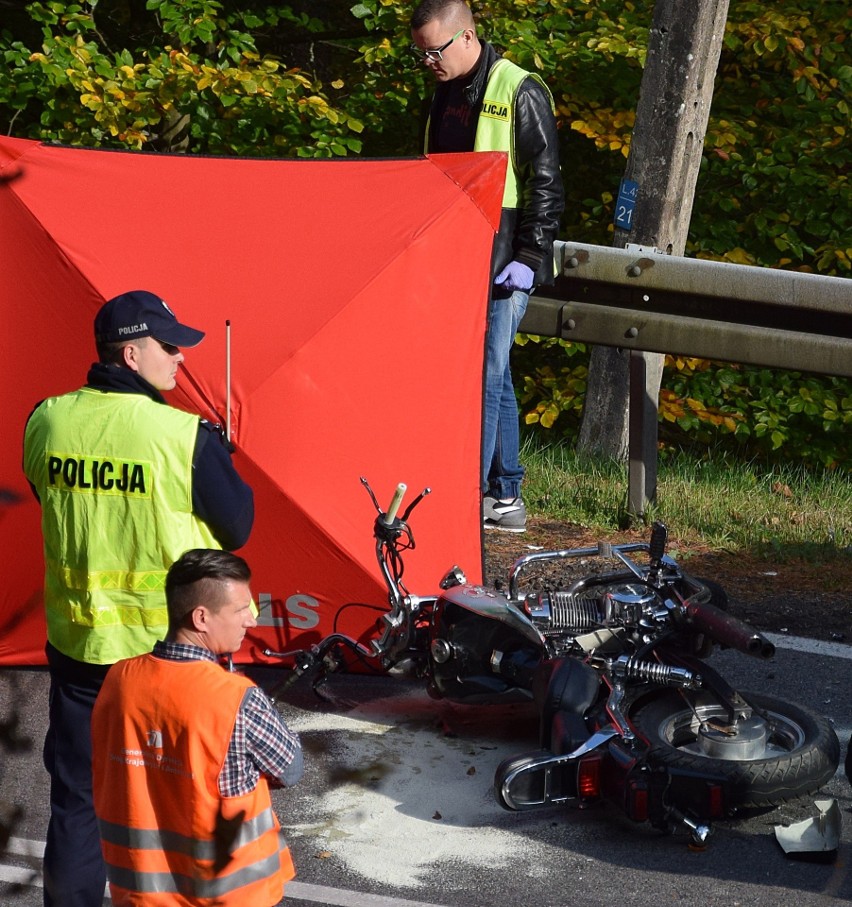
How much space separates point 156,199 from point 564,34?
551 cm

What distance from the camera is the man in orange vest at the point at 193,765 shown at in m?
3.10

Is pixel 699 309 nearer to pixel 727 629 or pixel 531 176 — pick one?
pixel 531 176

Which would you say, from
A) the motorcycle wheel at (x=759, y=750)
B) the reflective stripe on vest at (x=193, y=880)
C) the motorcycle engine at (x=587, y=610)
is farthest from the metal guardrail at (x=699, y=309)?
the reflective stripe on vest at (x=193, y=880)

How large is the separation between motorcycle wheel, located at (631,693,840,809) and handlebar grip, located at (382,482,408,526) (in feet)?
3.71

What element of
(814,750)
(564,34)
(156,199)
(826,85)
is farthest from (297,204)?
(826,85)

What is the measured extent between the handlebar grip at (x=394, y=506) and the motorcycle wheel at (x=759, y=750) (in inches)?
44.5

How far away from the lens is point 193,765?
308cm

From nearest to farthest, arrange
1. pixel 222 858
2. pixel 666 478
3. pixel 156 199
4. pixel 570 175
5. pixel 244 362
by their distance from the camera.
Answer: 1. pixel 222 858
2. pixel 244 362
3. pixel 156 199
4. pixel 666 478
5. pixel 570 175

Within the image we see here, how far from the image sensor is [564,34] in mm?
10875

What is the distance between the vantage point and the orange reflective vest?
3.09m

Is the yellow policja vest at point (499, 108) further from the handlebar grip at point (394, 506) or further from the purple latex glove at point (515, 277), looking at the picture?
the handlebar grip at point (394, 506)

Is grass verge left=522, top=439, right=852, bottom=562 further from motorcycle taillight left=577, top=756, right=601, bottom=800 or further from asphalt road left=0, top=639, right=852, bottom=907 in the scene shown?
motorcycle taillight left=577, top=756, right=601, bottom=800

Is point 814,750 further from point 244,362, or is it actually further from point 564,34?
point 564,34

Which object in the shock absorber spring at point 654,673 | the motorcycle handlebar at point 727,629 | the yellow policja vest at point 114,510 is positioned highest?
the yellow policja vest at point 114,510
